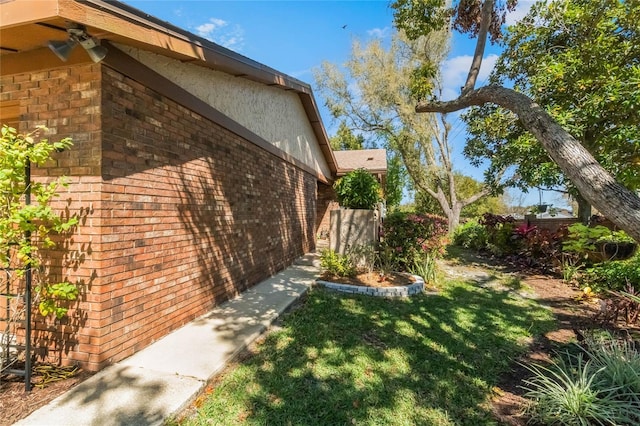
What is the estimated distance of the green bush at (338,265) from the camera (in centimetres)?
728

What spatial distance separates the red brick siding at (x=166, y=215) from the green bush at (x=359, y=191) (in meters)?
2.58

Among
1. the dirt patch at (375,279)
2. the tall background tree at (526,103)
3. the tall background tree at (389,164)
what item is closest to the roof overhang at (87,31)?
the tall background tree at (526,103)

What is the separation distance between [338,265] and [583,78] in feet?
24.4

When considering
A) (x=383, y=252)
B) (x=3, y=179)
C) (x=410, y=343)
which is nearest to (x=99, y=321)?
(x=3, y=179)

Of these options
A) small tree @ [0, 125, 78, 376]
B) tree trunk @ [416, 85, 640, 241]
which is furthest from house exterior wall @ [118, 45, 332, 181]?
tree trunk @ [416, 85, 640, 241]

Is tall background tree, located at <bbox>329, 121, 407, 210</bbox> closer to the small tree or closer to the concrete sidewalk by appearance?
the concrete sidewalk

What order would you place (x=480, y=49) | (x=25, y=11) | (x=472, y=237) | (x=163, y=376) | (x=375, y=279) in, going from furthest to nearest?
(x=472, y=237)
(x=375, y=279)
(x=480, y=49)
(x=163, y=376)
(x=25, y=11)

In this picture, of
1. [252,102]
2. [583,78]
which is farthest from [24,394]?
[583,78]

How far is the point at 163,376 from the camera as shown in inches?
119

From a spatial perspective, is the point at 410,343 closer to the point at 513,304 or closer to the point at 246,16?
the point at 513,304

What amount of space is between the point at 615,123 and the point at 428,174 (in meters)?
13.3

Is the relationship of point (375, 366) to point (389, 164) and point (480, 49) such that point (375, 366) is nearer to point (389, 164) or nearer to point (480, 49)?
point (480, 49)

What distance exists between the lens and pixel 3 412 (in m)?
2.45

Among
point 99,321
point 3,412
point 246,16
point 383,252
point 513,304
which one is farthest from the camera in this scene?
point 383,252
